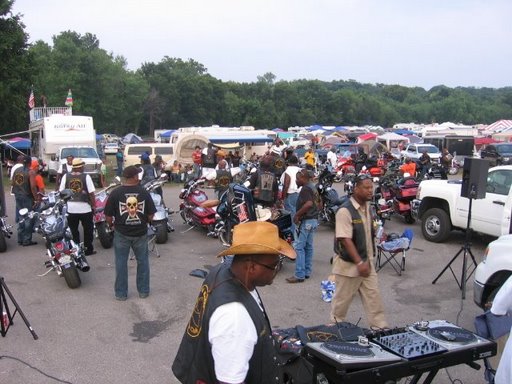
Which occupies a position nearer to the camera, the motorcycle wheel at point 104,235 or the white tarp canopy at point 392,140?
the motorcycle wheel at point 104,235

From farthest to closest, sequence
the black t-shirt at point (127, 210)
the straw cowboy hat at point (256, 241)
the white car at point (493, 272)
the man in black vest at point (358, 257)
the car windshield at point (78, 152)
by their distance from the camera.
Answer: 1. the car windshield at point (78, 152)
2. the black t-shirt at point (127, 210)
3. the white car at point (493, 272)
4. the man in black vest at point (358, 257)
5. the straw cowboy hat at point (256, 241)

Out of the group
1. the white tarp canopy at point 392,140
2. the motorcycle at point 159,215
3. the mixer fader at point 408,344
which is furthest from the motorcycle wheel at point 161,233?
the white tarp canopy at point 392,140

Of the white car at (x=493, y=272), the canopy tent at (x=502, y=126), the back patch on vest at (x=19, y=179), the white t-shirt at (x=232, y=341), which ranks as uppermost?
the canopy tent at (x=502, y=126)

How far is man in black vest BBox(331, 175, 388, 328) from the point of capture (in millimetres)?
4930

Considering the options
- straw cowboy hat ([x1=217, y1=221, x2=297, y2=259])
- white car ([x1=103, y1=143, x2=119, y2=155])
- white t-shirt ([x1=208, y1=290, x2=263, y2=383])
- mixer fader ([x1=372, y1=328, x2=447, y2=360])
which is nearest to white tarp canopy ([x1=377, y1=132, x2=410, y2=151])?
white car ([x1=103, y1=143, x2=119, y2=155])

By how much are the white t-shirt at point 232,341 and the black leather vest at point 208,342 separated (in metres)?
0.04

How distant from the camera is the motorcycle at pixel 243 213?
26.3ft

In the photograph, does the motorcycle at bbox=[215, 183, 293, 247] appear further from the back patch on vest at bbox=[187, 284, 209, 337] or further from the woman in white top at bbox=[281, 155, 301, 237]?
the back patch on vest at bbox=[187, 284, 209, 337]

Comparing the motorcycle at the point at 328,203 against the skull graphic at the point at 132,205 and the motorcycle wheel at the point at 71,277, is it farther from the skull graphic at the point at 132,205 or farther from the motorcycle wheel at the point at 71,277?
the motorcycle wheel at the point at 71,277

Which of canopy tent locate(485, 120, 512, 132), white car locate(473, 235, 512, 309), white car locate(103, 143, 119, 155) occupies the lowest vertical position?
white car locate(103, 143, 119, 155)

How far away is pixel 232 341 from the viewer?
210cm

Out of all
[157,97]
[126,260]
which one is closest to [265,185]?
[126,260]

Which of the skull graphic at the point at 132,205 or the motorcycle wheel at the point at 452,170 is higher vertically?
the skull graphic at the point at 132,205

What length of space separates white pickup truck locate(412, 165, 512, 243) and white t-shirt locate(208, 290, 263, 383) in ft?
22.7
